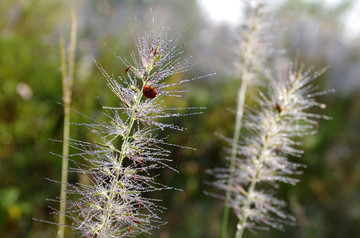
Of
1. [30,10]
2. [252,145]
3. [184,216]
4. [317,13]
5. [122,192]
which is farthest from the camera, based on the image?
[317,13]

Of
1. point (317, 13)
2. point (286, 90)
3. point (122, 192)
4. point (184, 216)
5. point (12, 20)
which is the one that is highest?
point (317, 13)

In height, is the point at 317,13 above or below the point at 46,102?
above

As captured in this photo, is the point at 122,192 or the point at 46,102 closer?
the point at 122,192

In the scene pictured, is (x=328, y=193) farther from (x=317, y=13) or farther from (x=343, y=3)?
(x=343, y=3)

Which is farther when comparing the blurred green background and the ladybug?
the blurred green background

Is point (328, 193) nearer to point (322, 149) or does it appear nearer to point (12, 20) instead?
point (322, 149)

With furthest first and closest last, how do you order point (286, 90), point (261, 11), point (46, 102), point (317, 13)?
point (317, 13) → point (46, 102) → point (261, 11) → point (286, 90)

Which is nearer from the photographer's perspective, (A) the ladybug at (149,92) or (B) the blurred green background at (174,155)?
(A) the ladybug at (149,92)

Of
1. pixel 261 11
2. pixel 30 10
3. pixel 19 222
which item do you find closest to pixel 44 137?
pixel 19 222

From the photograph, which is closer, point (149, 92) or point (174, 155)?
point (149, 92)
